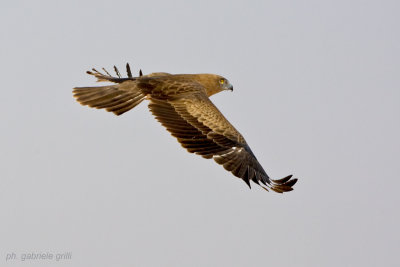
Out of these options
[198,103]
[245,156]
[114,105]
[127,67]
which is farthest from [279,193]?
[127,67]

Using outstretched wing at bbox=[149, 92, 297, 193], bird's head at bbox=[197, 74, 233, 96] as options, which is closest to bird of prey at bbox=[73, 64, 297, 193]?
outstretched wing at bbox=[149, 92, 297, 193]

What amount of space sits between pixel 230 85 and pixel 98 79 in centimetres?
300

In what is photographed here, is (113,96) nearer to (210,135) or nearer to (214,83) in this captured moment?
(210,135)

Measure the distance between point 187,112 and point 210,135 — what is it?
2.22 ft

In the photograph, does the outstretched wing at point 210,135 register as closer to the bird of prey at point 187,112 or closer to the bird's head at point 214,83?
the bird of prey at point 187,112

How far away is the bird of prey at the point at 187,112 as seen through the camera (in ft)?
43.6

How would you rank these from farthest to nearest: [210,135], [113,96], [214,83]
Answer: [214,83] < [113,96] < [210,135]

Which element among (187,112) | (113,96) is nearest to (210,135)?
(187,112)

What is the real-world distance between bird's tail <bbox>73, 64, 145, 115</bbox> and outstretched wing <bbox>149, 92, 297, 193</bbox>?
0.37 meters

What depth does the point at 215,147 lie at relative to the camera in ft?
44.2

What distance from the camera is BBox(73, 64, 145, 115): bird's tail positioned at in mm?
14469

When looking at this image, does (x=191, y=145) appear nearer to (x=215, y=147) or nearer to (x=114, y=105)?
(x=215, y=147)

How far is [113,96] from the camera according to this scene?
48.1 ft

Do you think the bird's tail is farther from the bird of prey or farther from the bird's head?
the bird's head
